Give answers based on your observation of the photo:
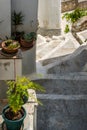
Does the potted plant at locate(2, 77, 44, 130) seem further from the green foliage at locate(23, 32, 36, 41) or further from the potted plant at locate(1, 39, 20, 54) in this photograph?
the green foliage at locate(23, 32, 36, 41)

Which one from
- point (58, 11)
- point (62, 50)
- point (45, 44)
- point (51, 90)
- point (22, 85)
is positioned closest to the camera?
point (22, 85)

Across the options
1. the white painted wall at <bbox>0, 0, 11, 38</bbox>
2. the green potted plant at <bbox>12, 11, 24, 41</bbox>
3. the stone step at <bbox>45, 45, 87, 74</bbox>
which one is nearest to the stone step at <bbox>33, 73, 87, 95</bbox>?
the stone step at <bbox>45, 45, 87, 74</bbox>

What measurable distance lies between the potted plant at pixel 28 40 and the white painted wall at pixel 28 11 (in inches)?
8.9

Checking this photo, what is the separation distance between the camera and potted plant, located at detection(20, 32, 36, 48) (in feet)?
29.7

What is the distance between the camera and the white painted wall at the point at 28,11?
8.97 meters

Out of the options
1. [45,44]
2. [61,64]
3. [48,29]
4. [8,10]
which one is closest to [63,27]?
[48,29]

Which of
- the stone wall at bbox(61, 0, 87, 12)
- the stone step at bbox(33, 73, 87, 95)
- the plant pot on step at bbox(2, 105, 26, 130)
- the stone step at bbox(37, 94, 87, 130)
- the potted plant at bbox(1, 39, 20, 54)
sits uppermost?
the potted plant at bbox(1, 39, 20, 54)

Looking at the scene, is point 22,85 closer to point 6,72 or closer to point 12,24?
point 6,72

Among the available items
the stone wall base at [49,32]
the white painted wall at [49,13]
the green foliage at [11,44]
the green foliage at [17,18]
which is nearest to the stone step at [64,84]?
the green foliage at [17,18]

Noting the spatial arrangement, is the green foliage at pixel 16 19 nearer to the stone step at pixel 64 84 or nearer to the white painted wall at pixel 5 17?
the white painted wall at pixel 5 17

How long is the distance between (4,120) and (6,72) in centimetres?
127

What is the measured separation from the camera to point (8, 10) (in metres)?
8.08

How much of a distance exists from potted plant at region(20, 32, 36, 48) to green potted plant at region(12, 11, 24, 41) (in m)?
0.15

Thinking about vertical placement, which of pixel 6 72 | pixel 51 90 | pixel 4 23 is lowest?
pixel 51 90
